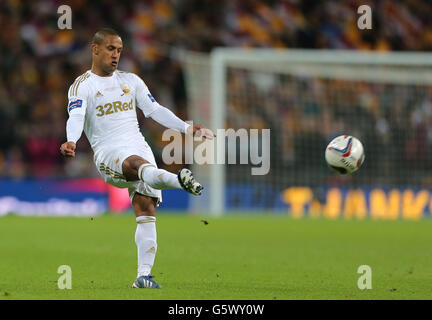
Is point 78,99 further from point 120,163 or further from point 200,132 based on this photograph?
point 200,132

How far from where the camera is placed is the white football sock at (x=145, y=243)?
7.20 meters

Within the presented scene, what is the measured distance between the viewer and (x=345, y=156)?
7953 mm

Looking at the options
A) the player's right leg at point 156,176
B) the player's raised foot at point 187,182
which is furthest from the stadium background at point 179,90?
the player's raised foot at point 187,182

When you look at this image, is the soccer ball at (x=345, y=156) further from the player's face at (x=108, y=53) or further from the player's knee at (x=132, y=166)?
the player's face at (x=108, y=53)

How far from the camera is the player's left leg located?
7168 mm

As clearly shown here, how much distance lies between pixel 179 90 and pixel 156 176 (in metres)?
17.3

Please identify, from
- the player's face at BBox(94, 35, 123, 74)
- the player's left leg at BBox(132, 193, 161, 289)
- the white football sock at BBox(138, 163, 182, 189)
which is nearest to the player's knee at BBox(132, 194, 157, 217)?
the player's left leg at BBox(132, 193, 161, 289)

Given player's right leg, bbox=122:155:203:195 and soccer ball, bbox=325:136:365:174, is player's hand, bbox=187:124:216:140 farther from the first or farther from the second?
soccer ball, bbox=325:136:365:174

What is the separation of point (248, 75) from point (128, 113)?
46.2 feet

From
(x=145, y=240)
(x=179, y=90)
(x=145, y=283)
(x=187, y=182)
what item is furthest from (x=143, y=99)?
(x=179, y=90)

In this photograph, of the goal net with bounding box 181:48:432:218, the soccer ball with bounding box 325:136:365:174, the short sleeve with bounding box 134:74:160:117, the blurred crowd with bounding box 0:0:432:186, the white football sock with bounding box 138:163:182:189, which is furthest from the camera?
the blurred crowd with bounding box 0:0:432:186

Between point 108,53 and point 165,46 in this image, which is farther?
point 165,46

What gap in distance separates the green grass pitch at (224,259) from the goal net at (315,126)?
239 cm

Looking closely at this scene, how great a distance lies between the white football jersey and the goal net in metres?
12.5
